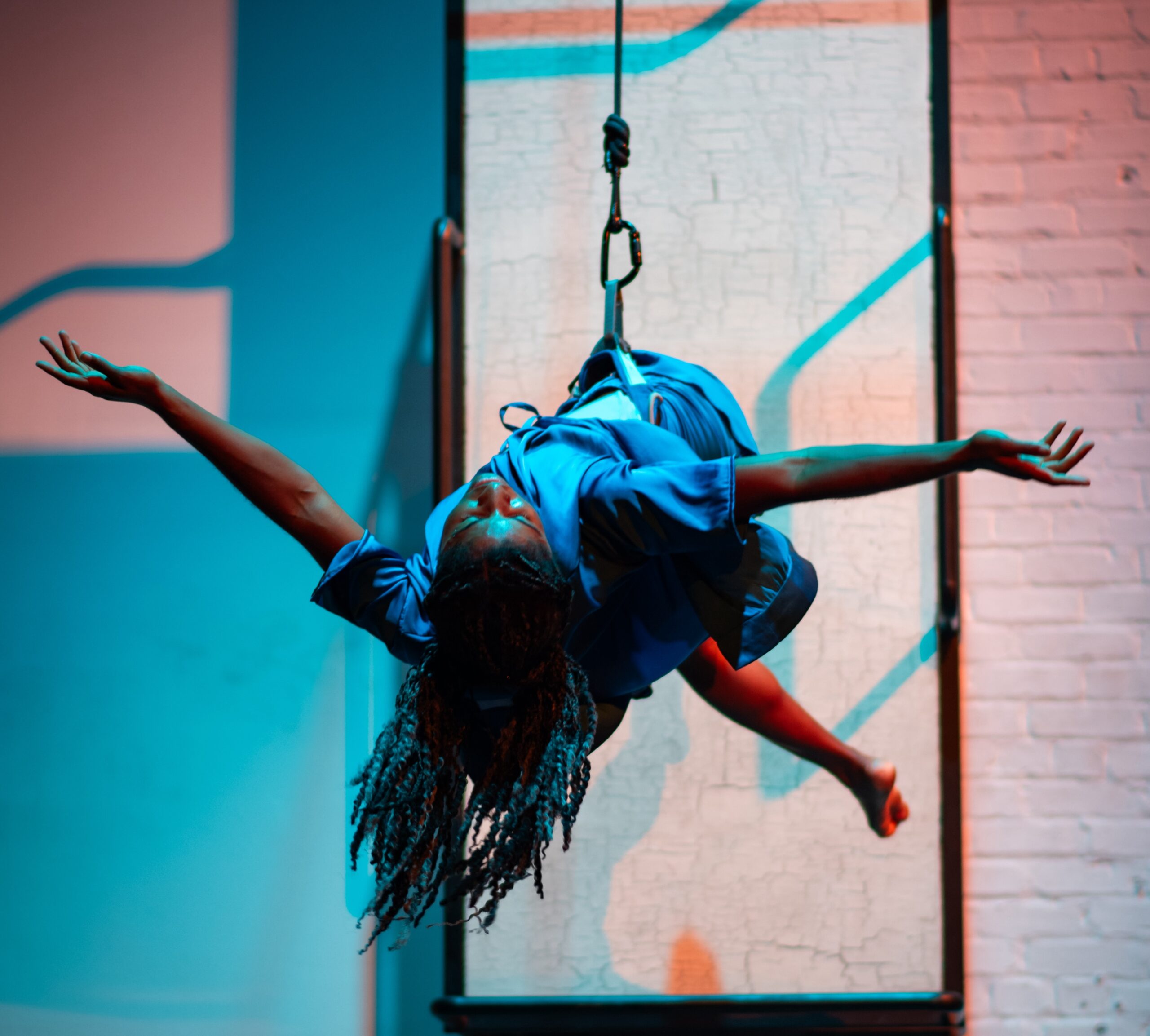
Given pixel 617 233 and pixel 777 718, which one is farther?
pixel 777 718

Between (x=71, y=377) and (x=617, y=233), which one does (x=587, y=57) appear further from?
(x=71, y=377)

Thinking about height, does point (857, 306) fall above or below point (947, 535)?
above

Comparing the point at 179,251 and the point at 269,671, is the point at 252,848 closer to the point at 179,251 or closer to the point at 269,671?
the point at 269,671

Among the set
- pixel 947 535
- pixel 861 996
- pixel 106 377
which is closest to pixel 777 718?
pixel 947 535

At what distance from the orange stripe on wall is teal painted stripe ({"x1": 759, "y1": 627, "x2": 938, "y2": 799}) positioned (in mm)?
1167

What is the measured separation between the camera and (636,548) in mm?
1056

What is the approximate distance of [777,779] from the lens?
203cm

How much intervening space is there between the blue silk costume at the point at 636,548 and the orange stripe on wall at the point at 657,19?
3.12 feet

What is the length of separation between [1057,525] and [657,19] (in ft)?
4.05

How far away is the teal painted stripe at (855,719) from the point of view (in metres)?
2.02

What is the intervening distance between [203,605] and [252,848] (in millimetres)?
482

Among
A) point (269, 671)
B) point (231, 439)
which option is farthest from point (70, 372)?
point (269, 671)

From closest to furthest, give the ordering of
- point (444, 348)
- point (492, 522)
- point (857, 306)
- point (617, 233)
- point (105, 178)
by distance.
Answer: point (492, 522) → point (617, 233) → point (444, 348) → point (857, 306) → point (105, 178)

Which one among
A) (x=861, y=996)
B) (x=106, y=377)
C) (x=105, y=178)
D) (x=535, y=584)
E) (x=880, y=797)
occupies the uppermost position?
(x=105, y=178)
